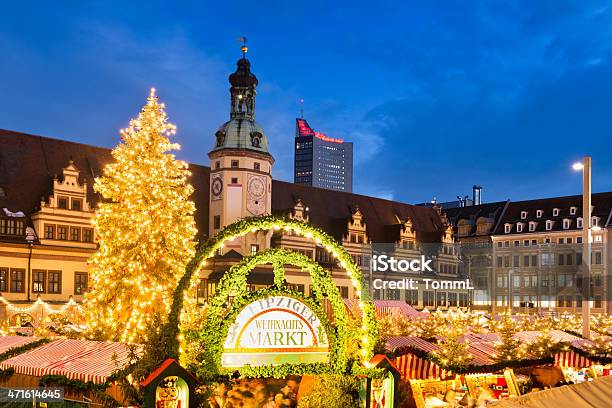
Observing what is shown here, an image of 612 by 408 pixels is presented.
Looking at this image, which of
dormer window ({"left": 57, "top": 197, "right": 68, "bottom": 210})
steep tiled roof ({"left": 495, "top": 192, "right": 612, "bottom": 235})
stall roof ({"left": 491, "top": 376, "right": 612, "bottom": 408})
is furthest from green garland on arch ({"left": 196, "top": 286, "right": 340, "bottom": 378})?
steep tiled roof ({"left": 495, "top": 192, "right": 612, "bottom": 235})

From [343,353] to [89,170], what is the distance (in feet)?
132

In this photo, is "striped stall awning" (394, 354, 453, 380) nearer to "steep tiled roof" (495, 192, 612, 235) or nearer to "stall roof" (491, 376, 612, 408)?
"stall roof" (491, 376, 612, 408)

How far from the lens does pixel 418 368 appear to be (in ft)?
55.7

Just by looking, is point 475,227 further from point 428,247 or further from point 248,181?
point 248,181

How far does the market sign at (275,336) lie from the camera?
962cm

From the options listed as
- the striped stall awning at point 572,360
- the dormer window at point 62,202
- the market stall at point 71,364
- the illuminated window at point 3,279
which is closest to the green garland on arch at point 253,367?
the market stall at point 71,364

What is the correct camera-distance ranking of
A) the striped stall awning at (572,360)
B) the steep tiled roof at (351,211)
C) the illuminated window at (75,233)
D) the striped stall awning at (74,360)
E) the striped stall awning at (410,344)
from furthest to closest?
the steep tiled roof at (351,211) < the illuminated window at (75,233) < the striped stall awning at (572,360) < the striped stall awning at (410,344) < the striped stall awning at (74,360)

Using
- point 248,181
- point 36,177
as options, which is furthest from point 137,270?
point 248,181

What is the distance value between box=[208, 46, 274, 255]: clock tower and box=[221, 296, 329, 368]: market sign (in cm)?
4244

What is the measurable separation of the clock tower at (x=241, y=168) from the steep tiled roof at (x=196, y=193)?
6.55 ft

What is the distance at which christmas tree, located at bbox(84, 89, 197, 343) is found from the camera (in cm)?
2427

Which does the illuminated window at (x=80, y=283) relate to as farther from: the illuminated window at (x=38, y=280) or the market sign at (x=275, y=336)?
the market sign at (x=275, y=336)

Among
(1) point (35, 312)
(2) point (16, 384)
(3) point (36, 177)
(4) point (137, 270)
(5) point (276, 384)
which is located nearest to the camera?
(5) point (276, 384)

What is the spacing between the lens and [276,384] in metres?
11.1
